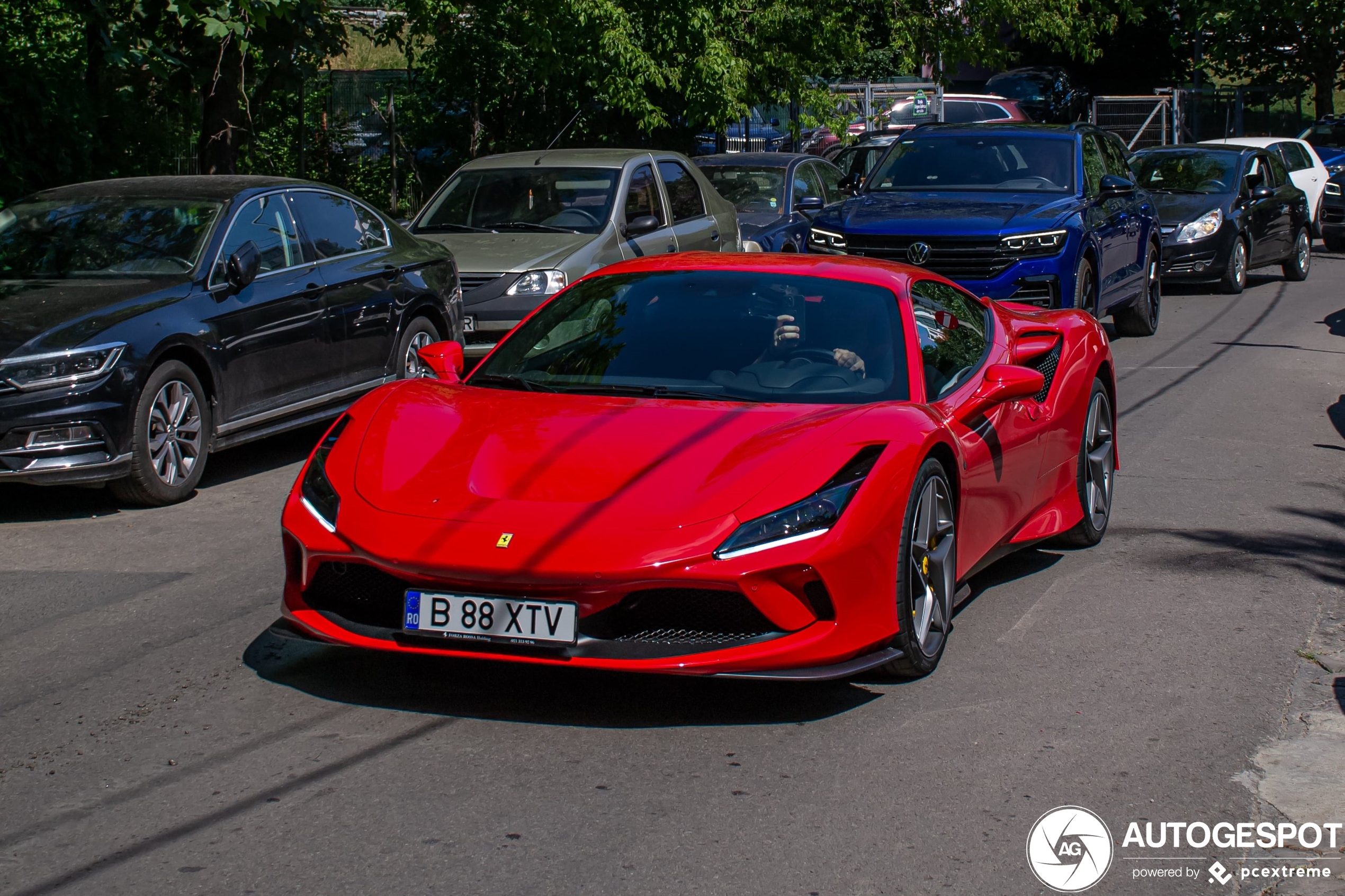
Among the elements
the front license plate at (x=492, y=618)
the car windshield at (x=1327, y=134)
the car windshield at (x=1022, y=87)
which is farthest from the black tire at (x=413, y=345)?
the car windshield at (x=1022, y=87)

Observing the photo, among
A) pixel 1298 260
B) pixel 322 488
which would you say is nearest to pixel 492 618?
pixel 322 488

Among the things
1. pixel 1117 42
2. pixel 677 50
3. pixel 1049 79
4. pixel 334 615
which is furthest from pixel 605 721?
pixel 1117 42

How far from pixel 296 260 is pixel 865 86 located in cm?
2350

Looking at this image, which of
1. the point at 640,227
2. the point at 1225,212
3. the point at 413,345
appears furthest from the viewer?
the point at 1225,212

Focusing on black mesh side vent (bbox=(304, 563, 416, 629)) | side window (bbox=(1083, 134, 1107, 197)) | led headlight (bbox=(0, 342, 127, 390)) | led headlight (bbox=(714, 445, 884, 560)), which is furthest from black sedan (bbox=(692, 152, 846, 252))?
black mesh side vent (bbox=(304, 563, 416, 629))

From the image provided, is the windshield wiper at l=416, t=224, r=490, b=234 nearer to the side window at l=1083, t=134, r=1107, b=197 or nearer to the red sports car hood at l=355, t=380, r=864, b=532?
the side window at l=1083, t=134, r=1107, b=197

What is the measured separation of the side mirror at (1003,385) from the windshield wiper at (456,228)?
756 cm

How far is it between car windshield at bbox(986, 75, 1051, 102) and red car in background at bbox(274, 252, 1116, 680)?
115ft

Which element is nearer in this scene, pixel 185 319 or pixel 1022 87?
pixel 185 319

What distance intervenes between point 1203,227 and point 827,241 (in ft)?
24.6

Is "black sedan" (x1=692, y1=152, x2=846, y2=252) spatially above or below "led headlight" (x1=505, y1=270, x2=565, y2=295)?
above

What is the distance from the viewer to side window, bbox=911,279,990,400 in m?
5.76

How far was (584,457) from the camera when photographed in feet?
16.2

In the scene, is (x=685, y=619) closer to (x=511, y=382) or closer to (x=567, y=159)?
(x=511, y=382)
